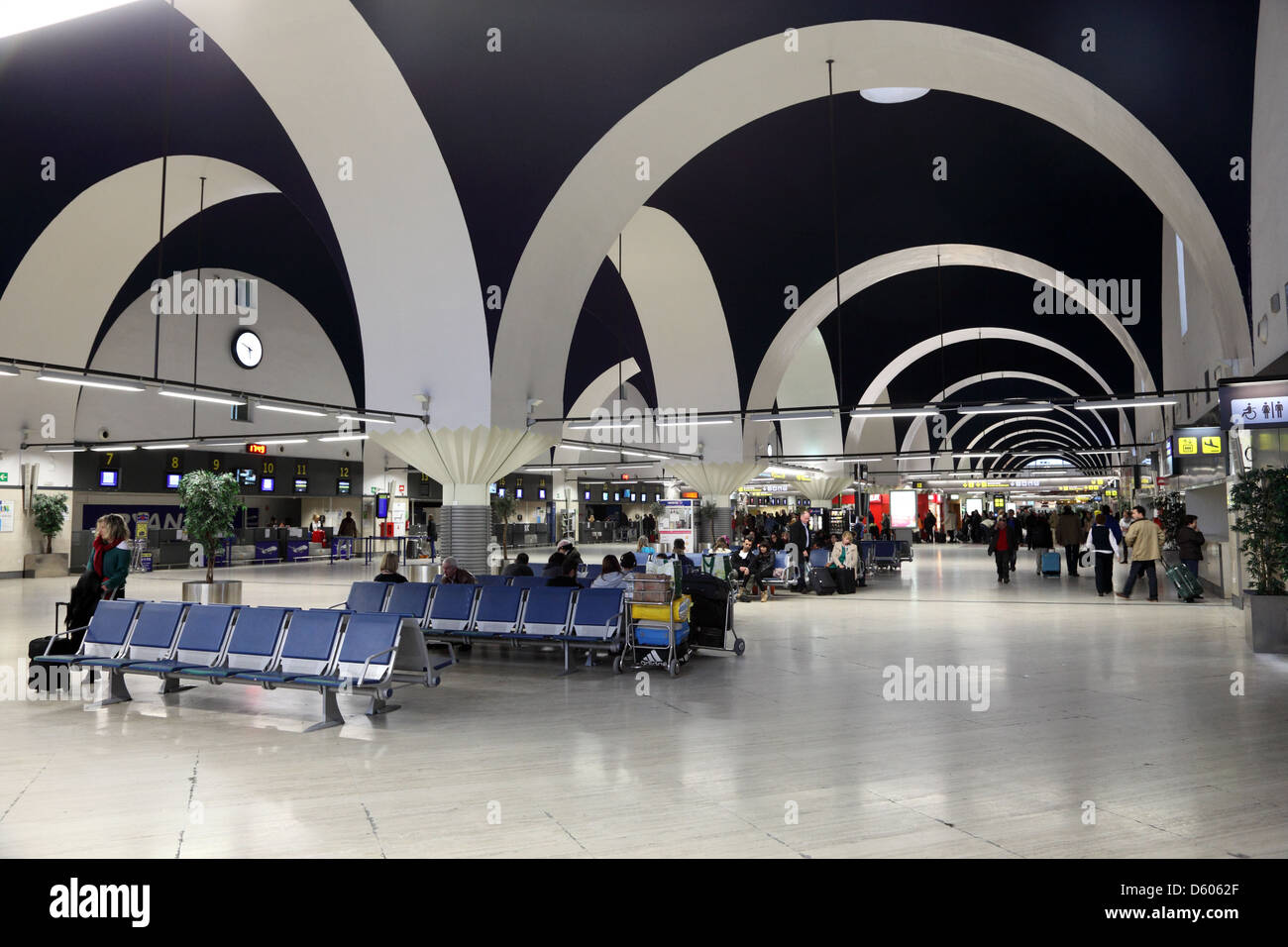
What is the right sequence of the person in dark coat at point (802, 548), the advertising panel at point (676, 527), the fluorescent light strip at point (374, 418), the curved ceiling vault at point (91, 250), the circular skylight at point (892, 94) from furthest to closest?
the person in dark coat at point (802, 548)
the curved ceiling vault at point (91, 250)
the advertising panel at point (676, 527)
the circular skylight at point (892, 94)
the fluorescent light strip at point (374, 418)

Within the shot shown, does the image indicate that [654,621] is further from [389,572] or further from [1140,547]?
[1140,547]

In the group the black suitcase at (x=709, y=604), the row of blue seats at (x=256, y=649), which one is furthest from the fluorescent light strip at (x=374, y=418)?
the black suitcase at (x=709, y=604)

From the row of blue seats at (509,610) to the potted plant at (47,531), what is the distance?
16.3 metres

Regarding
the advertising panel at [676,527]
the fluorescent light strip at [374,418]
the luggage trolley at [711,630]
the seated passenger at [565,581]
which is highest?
the fluorescent light strip at [374,418]

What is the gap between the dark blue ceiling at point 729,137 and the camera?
9523mm

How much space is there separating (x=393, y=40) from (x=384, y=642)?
8058 mm

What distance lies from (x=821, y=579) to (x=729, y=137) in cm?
847

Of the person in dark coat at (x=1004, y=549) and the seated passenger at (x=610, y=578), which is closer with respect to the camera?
the seated passenger at (x=610, y=578)

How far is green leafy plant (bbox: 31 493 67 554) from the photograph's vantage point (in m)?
21.2

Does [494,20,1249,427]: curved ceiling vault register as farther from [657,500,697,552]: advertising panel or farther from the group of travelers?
the group of travelers

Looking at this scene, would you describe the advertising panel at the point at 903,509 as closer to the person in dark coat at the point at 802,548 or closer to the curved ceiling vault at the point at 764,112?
the person in dark coat at the point at 802,548

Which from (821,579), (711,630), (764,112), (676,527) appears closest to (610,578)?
(711,630)

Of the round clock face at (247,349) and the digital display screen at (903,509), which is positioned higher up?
the round clock face at (247,349)
